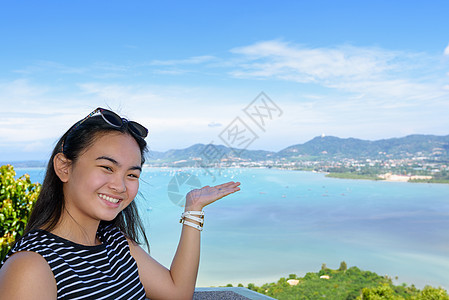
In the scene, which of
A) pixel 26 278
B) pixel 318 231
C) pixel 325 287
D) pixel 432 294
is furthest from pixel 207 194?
pixel 318 231

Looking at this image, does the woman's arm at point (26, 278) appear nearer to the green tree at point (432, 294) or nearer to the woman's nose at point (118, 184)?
the woman's nose at point (118, 184)

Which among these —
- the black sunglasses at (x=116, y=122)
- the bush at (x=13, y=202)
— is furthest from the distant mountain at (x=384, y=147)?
the black sunglasses at (x=116, y=122)

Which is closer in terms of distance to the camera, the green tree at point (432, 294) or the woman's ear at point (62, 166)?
the woman's ear at point (62, 166)

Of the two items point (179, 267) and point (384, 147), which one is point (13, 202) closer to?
point (179, 267)

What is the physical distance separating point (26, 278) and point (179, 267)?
0.58 m

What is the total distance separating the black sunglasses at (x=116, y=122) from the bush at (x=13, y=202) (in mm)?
2715

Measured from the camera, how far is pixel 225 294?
3.28m

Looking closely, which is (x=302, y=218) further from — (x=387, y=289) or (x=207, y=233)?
(x=387, y=289)

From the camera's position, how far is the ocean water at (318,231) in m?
17.6

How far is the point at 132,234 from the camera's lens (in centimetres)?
136

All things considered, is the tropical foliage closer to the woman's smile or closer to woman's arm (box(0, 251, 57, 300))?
the woman's smile

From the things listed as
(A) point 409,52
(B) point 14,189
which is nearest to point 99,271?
(B) point 14,189

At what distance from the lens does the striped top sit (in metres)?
0.93

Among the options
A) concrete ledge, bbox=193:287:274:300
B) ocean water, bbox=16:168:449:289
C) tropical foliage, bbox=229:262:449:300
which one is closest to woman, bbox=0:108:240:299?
concrete ledge, bbox=193:287:274:300
